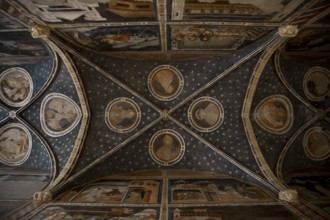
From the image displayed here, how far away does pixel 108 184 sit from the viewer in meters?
9.35

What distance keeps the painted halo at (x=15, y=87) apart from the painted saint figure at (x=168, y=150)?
477 cm

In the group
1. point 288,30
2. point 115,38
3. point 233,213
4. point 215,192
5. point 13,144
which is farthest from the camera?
point 13,144

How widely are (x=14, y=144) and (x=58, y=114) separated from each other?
177 centimetres

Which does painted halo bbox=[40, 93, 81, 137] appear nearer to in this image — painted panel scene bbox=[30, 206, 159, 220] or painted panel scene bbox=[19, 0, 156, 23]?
painted panel scene bbox=[30, 206, 159, 220]

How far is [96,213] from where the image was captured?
736cm

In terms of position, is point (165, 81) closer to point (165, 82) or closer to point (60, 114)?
point (165, 82)

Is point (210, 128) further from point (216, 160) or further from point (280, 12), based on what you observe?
point (280, 12)

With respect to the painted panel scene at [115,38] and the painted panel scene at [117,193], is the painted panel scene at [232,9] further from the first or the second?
the painted panel scene at [117,193]

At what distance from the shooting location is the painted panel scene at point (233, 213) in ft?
23.3

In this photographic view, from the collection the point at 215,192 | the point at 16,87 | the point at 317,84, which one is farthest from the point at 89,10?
the point at 317,84

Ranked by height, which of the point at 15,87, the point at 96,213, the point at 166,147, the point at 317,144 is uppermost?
the point at 15,87

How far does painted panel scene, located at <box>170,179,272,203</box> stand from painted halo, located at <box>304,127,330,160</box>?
2.77m

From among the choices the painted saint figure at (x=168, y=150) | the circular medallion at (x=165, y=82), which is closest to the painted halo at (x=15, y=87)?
the circular medallion at (x=165, y=82)

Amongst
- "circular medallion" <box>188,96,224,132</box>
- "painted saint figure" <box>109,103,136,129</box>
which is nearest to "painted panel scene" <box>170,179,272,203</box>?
"circular medallion" <box>188,96,224,132</box>
